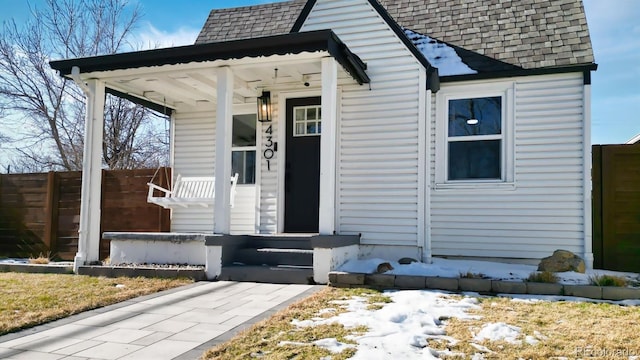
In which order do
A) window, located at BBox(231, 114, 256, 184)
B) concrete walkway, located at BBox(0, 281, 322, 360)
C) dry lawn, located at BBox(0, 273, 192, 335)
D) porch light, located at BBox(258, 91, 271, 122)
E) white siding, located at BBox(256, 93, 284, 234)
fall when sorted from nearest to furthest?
concrete walkway, located at BBox(0, 281, 322, 360), dry lawn, located at BBox(0, 273, 192, 335), white siding, located at BBox(256, 93, 284, 234), porch light, located at BBox(258, 91, 271, 122), window, located at BBox(231, 114, 256, 184)

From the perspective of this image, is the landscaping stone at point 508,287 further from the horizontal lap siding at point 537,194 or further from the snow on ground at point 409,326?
the horizontal lap siding at point 537,194

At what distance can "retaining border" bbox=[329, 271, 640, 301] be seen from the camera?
4664 millimetres

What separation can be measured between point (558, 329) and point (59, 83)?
16.8 metres

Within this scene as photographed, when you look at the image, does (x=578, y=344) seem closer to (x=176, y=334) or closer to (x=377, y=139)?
(x=176, y=334)

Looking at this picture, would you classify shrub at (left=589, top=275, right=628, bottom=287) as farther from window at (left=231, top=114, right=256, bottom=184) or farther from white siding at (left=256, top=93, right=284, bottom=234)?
window at (left=231, top=114, right=256, bottom=184)

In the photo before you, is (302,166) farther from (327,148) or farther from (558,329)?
(558,329)

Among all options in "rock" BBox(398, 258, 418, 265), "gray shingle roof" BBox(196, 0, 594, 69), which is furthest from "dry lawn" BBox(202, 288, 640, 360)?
"gray shingle roof" BBox(196, 0, 594, 69)

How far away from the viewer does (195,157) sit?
27.3 ft

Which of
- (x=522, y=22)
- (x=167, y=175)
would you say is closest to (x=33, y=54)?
(x=167, y=175)

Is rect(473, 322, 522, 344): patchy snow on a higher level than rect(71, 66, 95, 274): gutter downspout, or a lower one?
lower

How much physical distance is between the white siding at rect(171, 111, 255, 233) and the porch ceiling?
0.61 meters

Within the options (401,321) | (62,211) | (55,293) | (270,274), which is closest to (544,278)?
(401,321)

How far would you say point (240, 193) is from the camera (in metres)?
7.88

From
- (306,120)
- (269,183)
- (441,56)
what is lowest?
(269,183)
